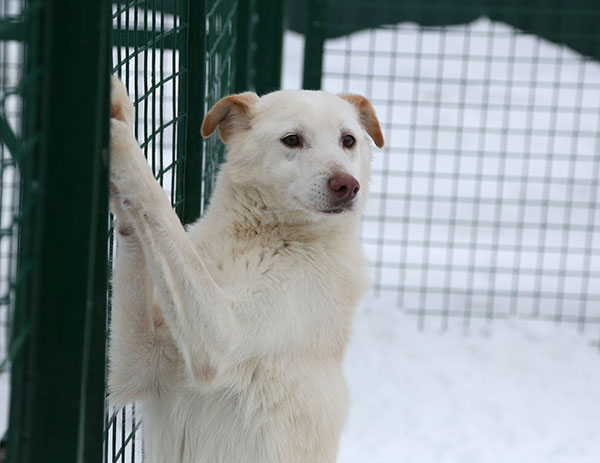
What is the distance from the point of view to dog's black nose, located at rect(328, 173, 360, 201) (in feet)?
7.51

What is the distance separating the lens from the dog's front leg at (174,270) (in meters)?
1.74

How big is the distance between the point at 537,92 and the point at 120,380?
21.6 feet

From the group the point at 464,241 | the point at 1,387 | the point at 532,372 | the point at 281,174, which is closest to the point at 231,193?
the point at 281,174

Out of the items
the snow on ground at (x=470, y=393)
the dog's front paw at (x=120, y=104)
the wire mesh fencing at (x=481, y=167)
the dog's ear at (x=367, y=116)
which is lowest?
the snow on ground at (x=470, y=393)

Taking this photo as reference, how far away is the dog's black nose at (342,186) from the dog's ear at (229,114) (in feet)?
1.20

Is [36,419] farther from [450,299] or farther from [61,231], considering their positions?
[450,299]

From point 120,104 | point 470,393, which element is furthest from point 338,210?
point 470,393

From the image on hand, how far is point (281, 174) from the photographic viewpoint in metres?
2.39

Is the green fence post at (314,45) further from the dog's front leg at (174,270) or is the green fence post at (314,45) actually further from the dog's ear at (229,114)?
the dog's front leg at (174,270)

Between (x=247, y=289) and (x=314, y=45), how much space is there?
2.85 m

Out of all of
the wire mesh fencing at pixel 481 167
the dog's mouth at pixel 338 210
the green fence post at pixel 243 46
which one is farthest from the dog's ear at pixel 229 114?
the wire mesh fencing at pixel 481 167

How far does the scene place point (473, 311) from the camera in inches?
214

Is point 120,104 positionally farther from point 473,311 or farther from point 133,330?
A: point 473,311

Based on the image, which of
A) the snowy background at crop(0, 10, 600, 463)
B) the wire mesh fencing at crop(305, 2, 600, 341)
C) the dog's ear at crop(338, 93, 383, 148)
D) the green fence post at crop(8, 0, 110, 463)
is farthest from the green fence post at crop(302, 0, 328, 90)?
the green fence post at crop(8, 0, 110, 463)
